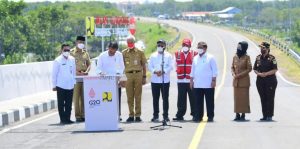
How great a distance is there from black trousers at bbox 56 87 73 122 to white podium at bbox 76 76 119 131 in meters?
1.67

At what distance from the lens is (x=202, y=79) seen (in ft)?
52.2

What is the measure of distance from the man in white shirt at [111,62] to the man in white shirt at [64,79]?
0.85 meters

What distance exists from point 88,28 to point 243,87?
35052mm

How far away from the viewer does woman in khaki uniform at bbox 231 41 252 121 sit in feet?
52.8

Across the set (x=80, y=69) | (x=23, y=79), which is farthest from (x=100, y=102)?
(x=23, y=79)

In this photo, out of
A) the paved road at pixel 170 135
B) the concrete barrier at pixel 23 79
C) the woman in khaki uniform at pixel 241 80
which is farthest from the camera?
the concrete barrier at pixel 23 79

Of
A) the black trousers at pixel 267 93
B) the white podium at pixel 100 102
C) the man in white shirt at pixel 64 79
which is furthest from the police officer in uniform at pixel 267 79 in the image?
the man in white shirt at pixel 64 79

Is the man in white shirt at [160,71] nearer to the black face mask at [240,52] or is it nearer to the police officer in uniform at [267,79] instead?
the black face mask at [240,52]

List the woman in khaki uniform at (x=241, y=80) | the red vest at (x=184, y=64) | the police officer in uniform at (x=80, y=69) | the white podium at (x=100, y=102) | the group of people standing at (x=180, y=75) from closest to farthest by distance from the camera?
the white podium at (x=100, y=102) < the group of people standing at (x=180, y=75) < the woman in khaki uniform at (x=241, y=80) < the red vest at (x=184, y=64) < the police officer in uniform at (x=80, y=69)

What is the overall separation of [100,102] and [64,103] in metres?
1.99

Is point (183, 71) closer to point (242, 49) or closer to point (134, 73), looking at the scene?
point (134, 73)

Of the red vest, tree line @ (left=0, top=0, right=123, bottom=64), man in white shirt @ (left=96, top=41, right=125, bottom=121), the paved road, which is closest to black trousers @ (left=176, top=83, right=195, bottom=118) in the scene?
the red vest

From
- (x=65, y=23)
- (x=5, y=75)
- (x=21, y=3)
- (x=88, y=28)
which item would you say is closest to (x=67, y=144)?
(x=5, y=75)

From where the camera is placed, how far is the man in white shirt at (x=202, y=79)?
52.1 feet
